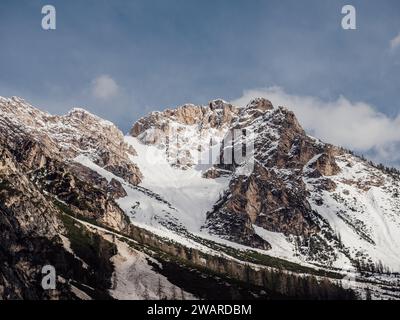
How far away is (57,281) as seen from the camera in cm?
19675
